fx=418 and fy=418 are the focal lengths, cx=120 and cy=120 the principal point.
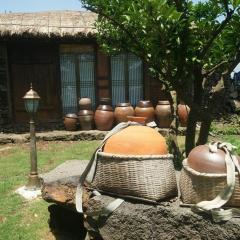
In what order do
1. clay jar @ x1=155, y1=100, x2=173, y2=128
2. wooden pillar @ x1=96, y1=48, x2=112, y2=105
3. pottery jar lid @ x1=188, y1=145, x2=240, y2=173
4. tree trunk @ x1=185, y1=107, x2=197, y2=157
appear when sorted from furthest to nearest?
wooden pillar @ x1=96, y1=48, x2=112, y2=105
clay jar @ x1=155, y1=100, x2=173, y2=128
tree trunk @ x1=185, y1=107, x2=197, y2=157
pottery jar lid @ x1=188, y1=145, x2=240, y2=173

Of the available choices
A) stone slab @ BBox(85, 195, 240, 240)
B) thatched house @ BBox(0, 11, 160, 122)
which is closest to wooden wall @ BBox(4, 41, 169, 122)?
thatched house @ BBox(0, 11, 160, 122)

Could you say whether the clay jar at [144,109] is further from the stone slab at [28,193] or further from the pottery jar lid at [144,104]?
the stone slab at [28,193]

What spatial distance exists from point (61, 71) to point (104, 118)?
6.28 ft

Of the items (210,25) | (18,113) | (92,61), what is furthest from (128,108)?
(210,25)

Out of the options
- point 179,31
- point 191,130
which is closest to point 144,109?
point 191,130

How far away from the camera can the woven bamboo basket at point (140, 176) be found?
3443mm

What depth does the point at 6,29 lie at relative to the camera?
10.3 meters

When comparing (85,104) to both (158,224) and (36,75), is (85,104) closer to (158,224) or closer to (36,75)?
(36,75)

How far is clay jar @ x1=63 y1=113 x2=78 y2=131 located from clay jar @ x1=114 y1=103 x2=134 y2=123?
3.46 ft

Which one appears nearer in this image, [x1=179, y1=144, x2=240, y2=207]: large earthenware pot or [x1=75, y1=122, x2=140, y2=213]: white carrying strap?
[x1=179, y1=144, x2=240, y2=207]: large earthenware pot

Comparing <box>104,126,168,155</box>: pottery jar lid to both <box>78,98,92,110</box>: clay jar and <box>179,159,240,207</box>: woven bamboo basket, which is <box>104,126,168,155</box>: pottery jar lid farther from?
<box>78,98,92,110</box>: clay jar

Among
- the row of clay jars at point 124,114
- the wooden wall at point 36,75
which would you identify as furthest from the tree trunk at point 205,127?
the wooden wall at point 36,75

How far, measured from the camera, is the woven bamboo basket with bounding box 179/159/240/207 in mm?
3111

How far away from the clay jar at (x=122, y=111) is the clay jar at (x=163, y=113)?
27.0 inches
